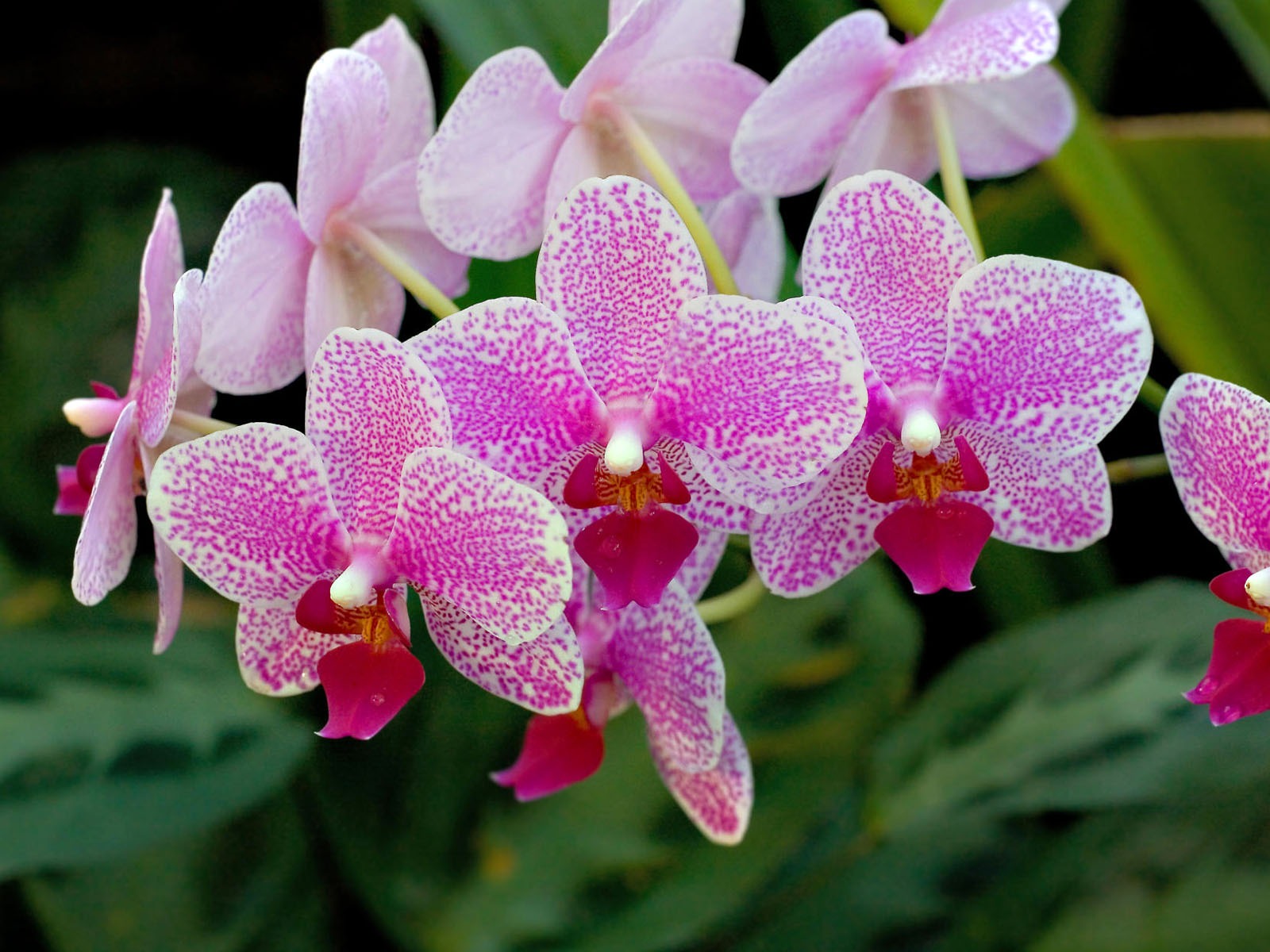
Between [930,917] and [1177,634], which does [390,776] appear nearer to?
[930,917]

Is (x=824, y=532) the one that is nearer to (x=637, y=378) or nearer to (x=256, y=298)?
(x=637, y=378)

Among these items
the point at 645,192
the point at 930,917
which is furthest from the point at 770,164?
A: the point at 930,917

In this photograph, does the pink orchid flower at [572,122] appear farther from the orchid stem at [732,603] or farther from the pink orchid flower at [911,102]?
the orchid stem at [732,603]

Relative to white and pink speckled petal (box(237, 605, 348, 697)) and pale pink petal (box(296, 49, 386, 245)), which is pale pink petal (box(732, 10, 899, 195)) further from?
white and pink speckled petal (box(237, 605, 348, 697))

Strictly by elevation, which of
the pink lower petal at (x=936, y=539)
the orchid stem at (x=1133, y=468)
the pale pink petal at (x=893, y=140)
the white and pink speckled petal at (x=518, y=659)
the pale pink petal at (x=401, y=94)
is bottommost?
the white and pink speckled petal at (x=518, y=659)

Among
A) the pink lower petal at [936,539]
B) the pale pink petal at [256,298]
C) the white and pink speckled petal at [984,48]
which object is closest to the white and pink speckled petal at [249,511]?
the pale pink petal at [256,298]

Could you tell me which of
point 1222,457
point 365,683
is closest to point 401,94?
point 365,683

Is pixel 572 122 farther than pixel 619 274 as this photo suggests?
Yes
